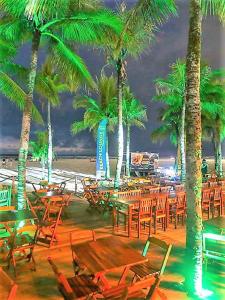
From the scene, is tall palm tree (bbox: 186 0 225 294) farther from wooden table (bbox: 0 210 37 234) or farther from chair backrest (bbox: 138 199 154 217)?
chair backrest (bbox: 138 199 154 217)

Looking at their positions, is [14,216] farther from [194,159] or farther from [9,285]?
[194,159]

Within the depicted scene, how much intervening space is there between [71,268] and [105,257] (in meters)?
1.84

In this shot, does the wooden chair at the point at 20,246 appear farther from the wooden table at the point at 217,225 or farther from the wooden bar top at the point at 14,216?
the wooden table at the point at 217,225

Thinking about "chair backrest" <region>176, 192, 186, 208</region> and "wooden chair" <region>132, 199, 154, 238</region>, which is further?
"chair backrest" <region>176, 192, 186, 208</region>

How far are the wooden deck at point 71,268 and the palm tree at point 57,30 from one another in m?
1.50

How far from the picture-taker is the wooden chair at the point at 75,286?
3428 mm

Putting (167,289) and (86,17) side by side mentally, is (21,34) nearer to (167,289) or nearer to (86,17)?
(86,17)

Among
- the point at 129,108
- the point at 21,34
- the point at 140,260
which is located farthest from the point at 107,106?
the point at 140,260

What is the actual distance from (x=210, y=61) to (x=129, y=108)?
629 centimetres

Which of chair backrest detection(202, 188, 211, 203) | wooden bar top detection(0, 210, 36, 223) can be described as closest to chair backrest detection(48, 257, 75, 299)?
wooden bar top detection(0, 210, 36, 223)

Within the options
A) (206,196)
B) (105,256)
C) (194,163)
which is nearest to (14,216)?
(105,256)

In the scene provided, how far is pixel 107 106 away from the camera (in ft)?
65.1

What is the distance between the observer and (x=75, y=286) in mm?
3836

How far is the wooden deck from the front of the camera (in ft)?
15.7
